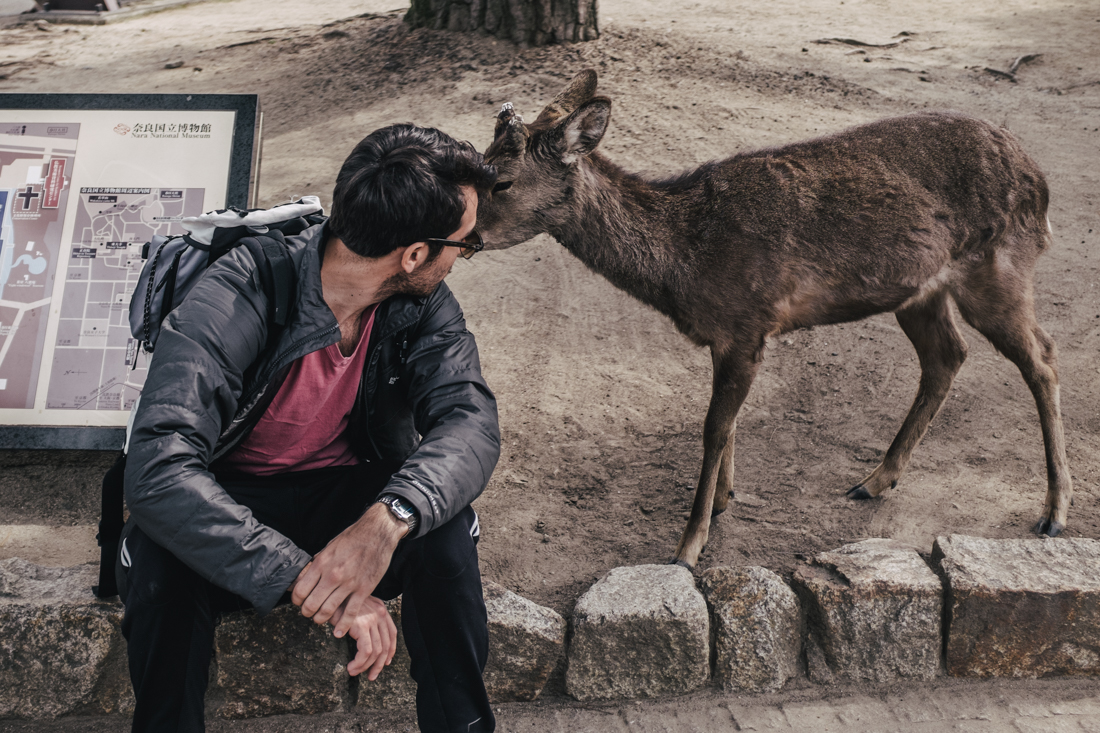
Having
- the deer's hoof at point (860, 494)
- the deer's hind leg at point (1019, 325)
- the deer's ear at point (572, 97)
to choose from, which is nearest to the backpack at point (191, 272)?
the deer's ear at point (572, 97)

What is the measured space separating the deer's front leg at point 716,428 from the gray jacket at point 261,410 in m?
1.33

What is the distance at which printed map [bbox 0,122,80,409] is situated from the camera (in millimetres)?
3605

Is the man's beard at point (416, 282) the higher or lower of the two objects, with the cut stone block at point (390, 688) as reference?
higher

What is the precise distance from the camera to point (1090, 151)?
20.8 feet

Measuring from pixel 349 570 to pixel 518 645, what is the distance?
896mm

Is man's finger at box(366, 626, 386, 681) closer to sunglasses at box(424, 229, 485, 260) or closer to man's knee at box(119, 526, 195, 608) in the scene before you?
man's knee at box(119, 526, 195, 608)

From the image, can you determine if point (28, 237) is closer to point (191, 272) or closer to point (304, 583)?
point (191, 272)

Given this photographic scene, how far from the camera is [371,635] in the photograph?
221 cm

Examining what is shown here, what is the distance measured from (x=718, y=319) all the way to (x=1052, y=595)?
1552 millimetres

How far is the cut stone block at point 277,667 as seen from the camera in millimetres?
2707

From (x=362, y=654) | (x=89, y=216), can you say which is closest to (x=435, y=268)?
(x=362, y=654)

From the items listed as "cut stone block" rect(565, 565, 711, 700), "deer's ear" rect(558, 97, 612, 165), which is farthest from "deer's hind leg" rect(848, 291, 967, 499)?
"deer's ear" rect(558, 97, 612, 165)

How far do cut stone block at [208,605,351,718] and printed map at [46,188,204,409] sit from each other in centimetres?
136

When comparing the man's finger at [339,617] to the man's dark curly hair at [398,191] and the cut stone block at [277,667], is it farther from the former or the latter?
the man's dark curly hair at [398,191]
